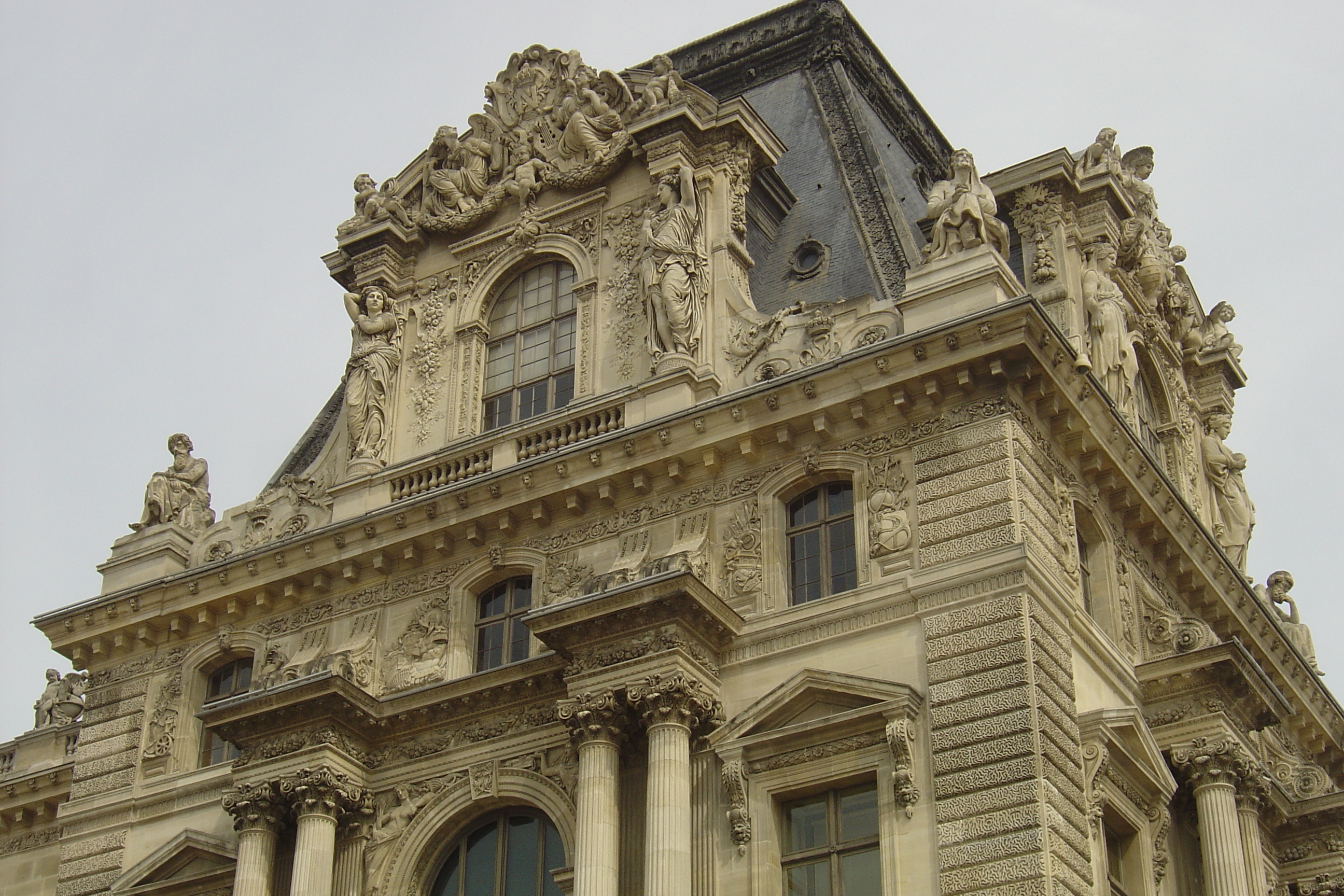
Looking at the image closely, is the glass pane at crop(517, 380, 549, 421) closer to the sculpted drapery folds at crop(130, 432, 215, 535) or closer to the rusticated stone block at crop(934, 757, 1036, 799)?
the sculpted drapery folds at crop(130, 432, 215, 535)

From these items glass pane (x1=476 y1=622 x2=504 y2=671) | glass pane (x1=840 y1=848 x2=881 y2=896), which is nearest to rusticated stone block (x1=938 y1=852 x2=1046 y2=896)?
glass pane (x1=840 y1=848 x2=881 y2=896)

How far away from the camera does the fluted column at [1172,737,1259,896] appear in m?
25.1

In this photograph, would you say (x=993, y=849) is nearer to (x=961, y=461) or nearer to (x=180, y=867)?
(x=961, y=461)

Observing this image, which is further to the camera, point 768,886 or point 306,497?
point 306,497

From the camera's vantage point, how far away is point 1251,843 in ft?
86.1

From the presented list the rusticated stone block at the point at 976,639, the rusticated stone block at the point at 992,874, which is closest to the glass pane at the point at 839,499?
the rusticated stone block at the point at 976,639

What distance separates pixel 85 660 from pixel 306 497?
4.29 metres

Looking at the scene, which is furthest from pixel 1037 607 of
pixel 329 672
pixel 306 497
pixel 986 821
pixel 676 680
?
pixel 306 497

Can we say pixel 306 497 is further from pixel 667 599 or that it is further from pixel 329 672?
pixel 667 599

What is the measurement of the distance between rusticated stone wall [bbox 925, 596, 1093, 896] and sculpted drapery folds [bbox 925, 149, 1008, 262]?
17.2 ft

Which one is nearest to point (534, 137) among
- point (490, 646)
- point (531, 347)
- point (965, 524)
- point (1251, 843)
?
point (531, 347)

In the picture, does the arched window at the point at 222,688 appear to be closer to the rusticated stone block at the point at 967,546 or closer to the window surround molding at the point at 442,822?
the window surround molding at the point at 442,822

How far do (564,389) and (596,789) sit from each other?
7456mm

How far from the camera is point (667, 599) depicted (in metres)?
23.7
